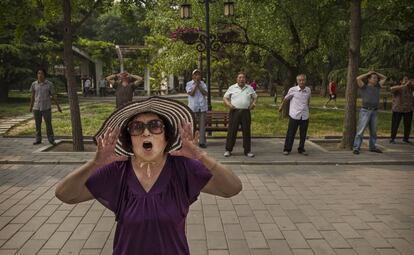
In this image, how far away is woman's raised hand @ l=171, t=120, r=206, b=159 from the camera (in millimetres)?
2473

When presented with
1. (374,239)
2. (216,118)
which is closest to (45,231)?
(374,239)

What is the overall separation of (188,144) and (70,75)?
886 cm

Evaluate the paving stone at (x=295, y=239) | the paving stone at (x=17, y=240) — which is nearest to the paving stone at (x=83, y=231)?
the paving stone at (x=17, y=240)

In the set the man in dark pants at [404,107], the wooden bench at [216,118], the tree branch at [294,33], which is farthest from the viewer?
the tree branch at [294,33]

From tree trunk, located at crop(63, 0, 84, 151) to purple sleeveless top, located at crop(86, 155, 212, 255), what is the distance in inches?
341

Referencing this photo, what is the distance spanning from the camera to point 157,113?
2508 millimetres

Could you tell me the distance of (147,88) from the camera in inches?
1468

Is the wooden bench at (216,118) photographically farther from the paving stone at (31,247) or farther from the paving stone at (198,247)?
the paving stone at (31,247)

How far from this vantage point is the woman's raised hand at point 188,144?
8.11 ft

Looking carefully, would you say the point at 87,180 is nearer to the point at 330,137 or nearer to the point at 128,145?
the point at 128,145

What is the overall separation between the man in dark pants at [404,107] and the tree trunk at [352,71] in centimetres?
195

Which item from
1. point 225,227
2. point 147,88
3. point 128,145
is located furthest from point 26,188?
point 147,88

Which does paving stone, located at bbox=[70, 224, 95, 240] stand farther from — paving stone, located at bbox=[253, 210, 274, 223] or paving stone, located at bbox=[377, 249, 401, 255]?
paving stone, located at bbox=[377, 249, 401, 255]

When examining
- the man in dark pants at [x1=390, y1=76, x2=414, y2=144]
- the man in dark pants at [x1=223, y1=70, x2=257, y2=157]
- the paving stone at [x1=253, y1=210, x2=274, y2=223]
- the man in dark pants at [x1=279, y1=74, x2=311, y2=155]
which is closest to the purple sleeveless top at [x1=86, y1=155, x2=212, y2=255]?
the paving stone at [x1=253, y1=210, x2=274, y2=223]
